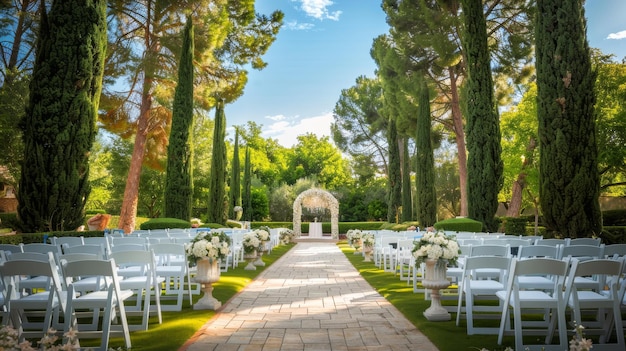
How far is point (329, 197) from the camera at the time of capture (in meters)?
26.6

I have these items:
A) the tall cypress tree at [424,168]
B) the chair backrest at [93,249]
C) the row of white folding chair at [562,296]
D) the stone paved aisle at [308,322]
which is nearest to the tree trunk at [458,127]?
the tall cypress tree at [424,168]

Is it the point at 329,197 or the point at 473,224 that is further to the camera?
the point at 329,197

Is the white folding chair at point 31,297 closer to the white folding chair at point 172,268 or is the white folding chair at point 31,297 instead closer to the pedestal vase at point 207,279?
the white folding chair at point 172,268

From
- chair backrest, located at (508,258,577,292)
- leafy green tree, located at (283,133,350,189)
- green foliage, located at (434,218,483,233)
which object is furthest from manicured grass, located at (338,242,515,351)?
leafy green tree, located at (283,133,350,189)

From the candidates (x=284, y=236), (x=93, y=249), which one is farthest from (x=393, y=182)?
(x=93, y=249)

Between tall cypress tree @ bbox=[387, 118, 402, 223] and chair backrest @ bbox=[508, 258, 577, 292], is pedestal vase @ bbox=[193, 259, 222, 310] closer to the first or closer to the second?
chair backrest @ bbox=[508, 258, 577, 292]

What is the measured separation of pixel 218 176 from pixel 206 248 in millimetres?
16088

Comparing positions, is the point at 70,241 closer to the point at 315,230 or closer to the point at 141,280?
the point at 141,280

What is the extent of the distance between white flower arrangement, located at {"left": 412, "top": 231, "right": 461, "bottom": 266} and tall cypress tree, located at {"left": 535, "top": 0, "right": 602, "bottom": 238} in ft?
20.2

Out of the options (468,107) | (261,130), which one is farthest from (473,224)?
(261,130)

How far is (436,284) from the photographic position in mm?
4895

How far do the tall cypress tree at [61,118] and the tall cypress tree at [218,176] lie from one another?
10924 millimetres

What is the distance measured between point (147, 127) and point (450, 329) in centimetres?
1644

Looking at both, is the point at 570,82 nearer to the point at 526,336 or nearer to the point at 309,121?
the point at 526,336
